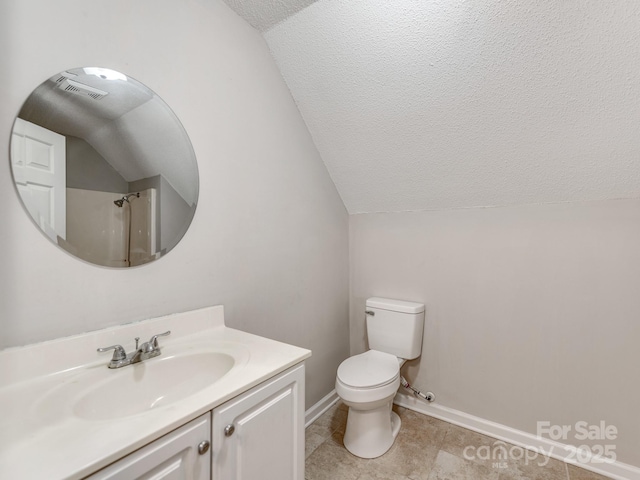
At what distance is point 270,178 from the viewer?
1.69m

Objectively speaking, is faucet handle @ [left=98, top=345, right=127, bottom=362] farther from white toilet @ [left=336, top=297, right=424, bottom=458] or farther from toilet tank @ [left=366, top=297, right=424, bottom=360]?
toilet tank @ [left=366, top=297, right=424, bottom=360]

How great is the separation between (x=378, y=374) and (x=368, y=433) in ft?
1.08

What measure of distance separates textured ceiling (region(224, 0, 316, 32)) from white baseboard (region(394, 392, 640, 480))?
2.50m

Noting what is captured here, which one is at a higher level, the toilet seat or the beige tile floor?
the toilet seat

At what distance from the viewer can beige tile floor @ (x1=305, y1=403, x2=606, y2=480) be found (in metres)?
1.53

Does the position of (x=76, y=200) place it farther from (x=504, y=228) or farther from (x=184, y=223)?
(x=504, y=228)

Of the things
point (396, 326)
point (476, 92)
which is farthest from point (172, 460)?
point (476, 92)

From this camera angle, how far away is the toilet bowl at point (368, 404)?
161 cm

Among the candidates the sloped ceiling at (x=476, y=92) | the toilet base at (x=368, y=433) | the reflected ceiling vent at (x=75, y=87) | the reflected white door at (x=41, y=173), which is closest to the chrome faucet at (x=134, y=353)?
the reflected white door at (x=41, y=173)

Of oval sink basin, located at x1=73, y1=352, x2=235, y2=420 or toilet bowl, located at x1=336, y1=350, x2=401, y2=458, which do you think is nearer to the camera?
oval sink basin, located at x1=73, y1=352, x2=235, y2=420

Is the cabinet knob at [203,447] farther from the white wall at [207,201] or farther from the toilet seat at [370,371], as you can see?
the toilet seat at [370,371]

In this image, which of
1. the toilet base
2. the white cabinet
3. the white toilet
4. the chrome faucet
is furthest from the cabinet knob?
the toilet base

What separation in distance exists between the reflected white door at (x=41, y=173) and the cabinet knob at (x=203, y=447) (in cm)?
78

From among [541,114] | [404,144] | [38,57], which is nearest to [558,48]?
[541,114]
